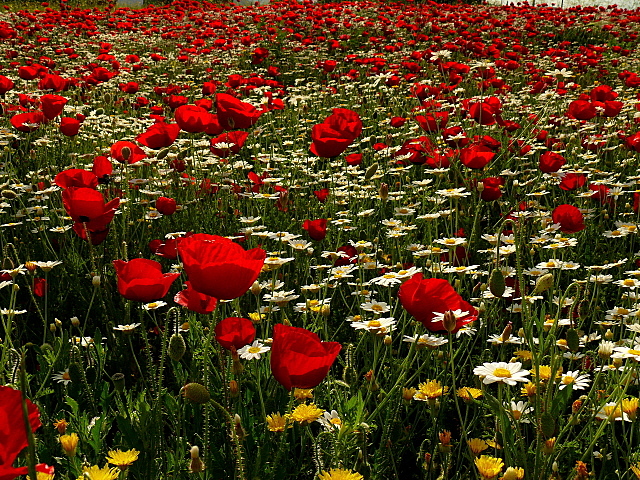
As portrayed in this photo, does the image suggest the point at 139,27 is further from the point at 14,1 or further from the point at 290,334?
the point at 290,334

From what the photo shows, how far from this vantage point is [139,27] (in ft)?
35.8

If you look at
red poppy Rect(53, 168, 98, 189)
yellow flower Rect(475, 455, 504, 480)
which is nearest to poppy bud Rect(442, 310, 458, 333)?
yellow flower Rect(475, 455, 504, 480)

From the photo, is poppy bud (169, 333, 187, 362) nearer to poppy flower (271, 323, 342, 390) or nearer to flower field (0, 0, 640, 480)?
flower field (0, 0, 640, 480)

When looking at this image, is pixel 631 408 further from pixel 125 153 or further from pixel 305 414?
pixel 125 153

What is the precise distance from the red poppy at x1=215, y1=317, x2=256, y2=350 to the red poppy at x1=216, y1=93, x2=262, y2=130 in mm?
1349

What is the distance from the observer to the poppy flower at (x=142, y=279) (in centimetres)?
146

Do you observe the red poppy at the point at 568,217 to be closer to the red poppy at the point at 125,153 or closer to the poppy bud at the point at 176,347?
the poppy bud at the point at 176,347

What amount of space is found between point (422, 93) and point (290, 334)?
3.35 meters

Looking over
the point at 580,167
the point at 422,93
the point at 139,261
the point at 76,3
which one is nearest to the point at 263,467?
the point at 139,261

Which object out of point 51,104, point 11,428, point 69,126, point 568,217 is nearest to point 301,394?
point 11,428

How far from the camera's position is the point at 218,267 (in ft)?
3.61

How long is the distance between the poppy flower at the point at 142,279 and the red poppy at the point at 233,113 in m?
1.20

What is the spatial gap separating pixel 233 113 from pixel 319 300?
929 millimetres

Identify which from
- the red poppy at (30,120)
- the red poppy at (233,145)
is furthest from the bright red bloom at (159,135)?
the red poppy at (30,120)
